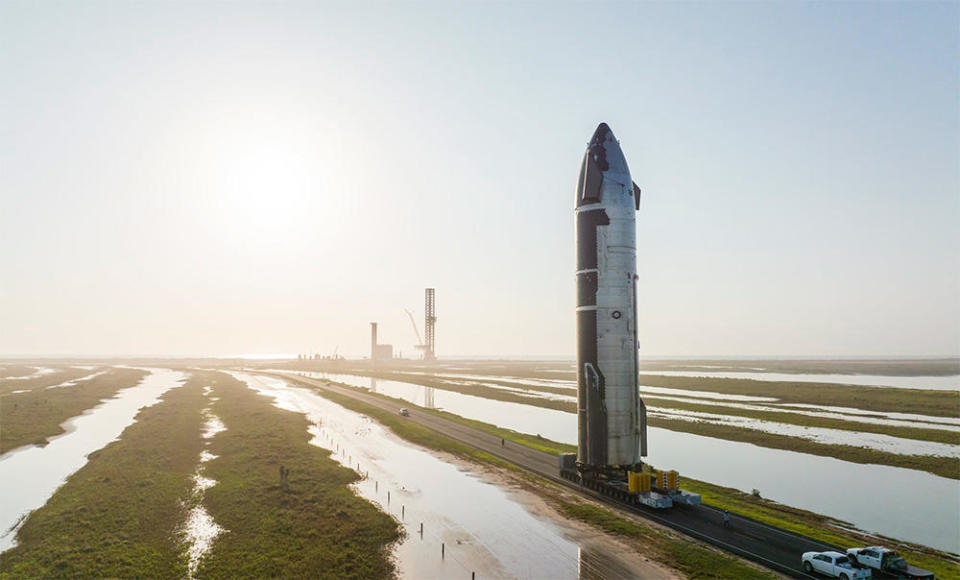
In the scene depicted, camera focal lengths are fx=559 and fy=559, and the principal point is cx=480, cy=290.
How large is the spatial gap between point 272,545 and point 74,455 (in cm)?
4214

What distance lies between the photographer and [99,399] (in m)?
118

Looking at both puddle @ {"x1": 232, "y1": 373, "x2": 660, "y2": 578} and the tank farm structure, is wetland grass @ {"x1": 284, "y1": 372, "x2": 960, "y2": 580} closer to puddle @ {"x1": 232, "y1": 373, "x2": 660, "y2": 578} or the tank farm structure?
puddle @ {"x1": 232, "y1": 373, "x2": 660, "y2": 578}

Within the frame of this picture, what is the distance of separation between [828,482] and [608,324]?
27.2 meters

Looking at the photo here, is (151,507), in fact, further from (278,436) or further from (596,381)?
(596,381)

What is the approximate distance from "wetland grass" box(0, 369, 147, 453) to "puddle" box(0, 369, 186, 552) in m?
2.15

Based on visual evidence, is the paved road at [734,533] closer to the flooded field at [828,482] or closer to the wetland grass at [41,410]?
the flooded field at [828,482]

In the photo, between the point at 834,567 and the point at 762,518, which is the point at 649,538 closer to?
the point at 834,567

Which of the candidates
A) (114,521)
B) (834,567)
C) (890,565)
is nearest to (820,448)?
(890,565)

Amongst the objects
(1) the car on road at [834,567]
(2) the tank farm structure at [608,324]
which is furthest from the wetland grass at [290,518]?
(1) the car on road at [834,567]

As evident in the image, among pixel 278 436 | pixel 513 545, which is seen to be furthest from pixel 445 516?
pixel 278 436

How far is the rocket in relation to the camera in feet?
137

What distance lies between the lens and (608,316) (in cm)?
4209

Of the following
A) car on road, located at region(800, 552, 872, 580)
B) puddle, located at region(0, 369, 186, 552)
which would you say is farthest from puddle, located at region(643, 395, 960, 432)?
puddle, located at region(0, 369, 186, 552)

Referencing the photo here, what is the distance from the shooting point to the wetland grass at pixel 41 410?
7088cm
